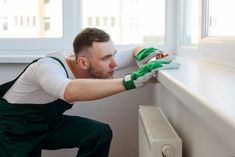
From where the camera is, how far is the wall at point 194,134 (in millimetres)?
673

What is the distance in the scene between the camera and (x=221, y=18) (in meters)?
1.33

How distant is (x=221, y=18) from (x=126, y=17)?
87cm

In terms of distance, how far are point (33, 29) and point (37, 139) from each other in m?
0.88

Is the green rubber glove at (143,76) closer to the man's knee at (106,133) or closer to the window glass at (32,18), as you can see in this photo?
the man's knee at (106,133)

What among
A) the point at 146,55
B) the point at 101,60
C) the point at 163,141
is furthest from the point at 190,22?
the point at 163,141

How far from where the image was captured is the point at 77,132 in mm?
1552

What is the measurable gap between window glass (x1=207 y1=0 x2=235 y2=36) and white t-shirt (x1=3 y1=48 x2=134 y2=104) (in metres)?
0.39

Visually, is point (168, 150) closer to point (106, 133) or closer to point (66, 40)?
point (106, 133)

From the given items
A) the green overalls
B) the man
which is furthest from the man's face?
the green overalls

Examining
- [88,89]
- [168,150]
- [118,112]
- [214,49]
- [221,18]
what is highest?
[221,18]

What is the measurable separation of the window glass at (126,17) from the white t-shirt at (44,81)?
49 centimetres

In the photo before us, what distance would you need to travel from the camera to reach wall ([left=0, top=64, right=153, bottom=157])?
6.57ft

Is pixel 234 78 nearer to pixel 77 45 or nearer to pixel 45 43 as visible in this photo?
pixel 77 45

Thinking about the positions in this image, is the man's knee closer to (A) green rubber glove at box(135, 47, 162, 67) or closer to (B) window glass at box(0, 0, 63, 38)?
(A) green rubber glove at box(135, 47, 162, 67)
